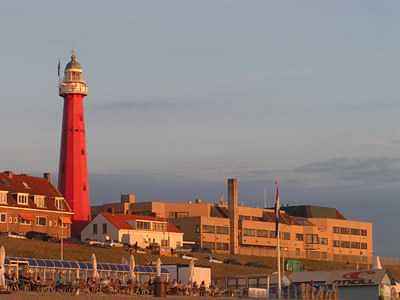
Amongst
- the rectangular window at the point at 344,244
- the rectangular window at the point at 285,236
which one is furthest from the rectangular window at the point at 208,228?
the rectangular window at the point at 344,244

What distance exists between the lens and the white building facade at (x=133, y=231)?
129 metres

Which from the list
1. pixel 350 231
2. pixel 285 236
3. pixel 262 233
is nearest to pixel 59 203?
pixel 262 233

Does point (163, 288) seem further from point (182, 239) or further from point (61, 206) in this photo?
point (182, 239)

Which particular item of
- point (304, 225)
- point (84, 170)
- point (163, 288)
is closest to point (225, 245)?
point (304, 225)

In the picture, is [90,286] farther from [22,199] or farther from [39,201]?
[39,201]

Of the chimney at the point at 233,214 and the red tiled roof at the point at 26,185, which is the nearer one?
the red tiled roof at the point at 26,185

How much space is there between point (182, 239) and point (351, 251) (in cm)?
3312

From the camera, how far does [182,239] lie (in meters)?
140

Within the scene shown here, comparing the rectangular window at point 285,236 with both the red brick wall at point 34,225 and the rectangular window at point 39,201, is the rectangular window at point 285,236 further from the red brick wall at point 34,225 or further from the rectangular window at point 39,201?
the rectangular window at point 39,201

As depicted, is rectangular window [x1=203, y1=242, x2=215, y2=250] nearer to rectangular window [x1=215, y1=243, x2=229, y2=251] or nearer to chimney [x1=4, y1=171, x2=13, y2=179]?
rectangular window [x1=215, y1=243, x2=229, y2=251]

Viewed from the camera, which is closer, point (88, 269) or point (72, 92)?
point (88, 269)

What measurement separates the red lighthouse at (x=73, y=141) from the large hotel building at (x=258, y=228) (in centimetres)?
2172

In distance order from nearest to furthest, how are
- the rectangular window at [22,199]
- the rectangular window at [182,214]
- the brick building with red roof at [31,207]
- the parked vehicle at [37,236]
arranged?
the parked vehicle at [37,236], the brick building with red roof at [31,207], the rectangular window at [22,199], the rectangular window at [182,214]

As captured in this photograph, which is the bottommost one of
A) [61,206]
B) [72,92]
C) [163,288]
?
[163,288]
